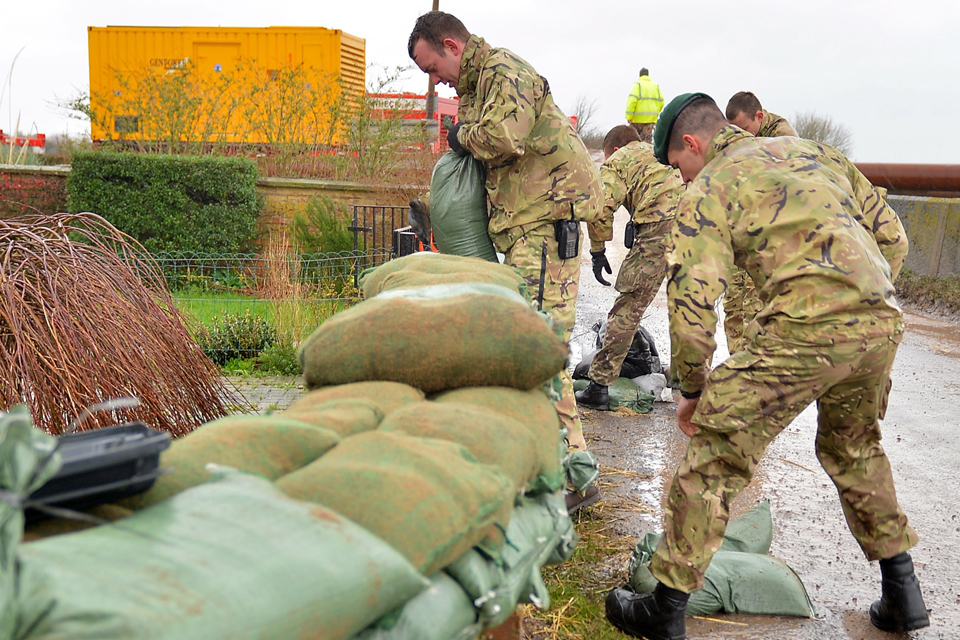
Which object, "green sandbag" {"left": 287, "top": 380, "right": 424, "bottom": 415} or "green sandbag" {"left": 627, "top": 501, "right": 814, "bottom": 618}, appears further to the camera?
"green sandbag" {"left": 627, "top": 501, "right": 814, "bottom": 618}

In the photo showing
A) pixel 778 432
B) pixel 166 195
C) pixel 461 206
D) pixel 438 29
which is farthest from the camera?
pixel 166 195

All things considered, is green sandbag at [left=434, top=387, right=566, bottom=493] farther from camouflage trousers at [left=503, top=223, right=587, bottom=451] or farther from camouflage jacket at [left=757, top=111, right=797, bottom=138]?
camouflage jacket at [left=757, top=111, right=797, bottom=138]

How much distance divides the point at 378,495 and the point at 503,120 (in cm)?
285

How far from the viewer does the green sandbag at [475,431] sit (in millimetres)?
1600

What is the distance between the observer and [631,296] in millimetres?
5926

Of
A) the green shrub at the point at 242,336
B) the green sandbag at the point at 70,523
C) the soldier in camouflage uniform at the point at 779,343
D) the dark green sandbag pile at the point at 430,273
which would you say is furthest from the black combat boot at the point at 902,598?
the green shrub at the point at 242,336

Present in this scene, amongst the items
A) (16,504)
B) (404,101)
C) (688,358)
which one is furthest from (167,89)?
(16,504)

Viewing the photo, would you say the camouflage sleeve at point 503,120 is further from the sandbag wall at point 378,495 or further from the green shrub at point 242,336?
the green shrub at point 242,336

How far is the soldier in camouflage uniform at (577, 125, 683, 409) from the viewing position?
5918mm

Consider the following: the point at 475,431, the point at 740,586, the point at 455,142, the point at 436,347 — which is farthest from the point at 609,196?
the point at 475,431

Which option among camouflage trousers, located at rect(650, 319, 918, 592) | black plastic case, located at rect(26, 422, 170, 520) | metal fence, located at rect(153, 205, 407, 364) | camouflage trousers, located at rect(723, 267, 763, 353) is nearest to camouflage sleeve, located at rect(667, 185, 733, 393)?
camouflage trousers, located at rect(650, 319, 918, 592)

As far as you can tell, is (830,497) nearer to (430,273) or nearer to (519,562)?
(430,273)

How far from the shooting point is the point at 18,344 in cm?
276

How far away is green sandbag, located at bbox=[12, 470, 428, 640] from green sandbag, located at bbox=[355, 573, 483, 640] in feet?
0.14
